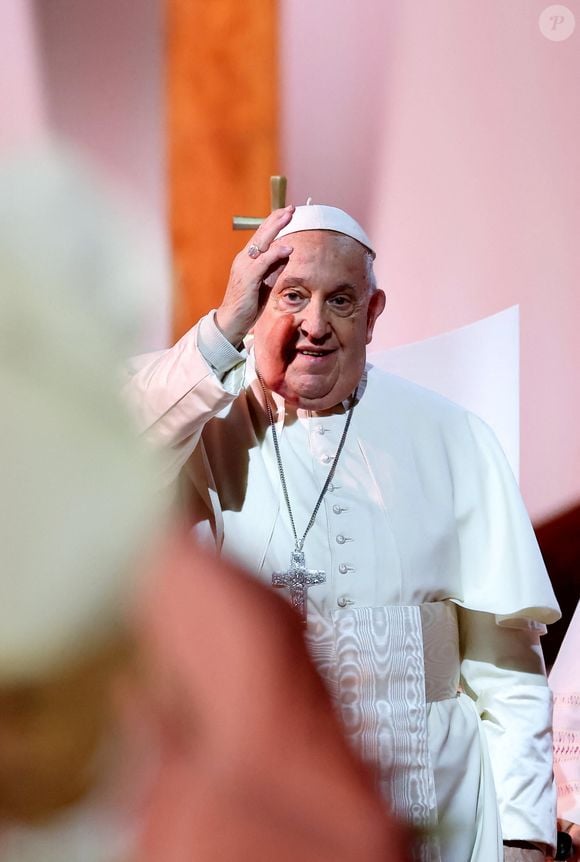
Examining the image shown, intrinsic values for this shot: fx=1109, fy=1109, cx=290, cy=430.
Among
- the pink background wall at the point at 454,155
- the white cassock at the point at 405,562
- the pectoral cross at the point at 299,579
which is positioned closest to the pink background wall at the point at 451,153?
the pink background wall at the point at 454,155

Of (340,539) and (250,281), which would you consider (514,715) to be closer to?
(340,539)

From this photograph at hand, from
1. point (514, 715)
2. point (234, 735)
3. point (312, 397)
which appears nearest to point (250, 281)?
point (312, 397)

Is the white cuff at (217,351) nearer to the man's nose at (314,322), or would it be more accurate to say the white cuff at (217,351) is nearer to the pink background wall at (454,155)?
the man's nose at (314,322)

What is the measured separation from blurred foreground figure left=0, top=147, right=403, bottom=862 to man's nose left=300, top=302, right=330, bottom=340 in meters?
1.69

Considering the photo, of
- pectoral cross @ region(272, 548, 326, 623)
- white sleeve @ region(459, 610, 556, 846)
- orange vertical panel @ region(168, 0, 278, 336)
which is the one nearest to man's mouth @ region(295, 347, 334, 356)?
pectoral cross @ region(272, 548, 326, 623)

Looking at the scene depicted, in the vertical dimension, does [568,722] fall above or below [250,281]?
below

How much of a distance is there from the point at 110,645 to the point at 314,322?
177 centimetres

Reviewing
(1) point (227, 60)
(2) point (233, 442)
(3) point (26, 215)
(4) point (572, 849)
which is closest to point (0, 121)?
(1) point (227, 60)

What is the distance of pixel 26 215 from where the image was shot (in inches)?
22.8

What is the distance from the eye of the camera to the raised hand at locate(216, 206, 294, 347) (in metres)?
2.15

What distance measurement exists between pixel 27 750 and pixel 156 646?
0.29ft

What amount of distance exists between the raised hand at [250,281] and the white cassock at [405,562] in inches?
1.4

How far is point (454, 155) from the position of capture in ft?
11.5

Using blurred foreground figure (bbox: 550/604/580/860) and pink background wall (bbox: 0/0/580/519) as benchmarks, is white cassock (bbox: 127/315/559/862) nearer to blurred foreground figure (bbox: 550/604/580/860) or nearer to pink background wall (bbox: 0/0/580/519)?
blurred foreground figure (bbox: 550/604/580/860)
